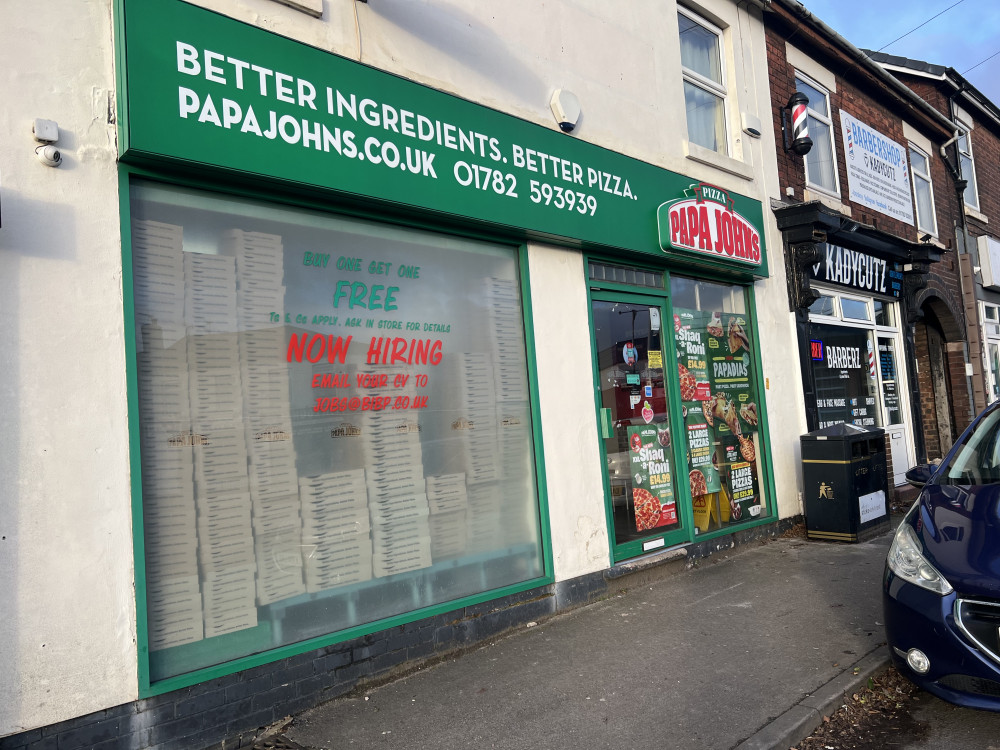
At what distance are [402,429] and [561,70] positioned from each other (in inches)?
136

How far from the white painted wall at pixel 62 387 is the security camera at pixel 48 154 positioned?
36mm

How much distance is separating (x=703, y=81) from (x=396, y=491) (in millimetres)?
6132

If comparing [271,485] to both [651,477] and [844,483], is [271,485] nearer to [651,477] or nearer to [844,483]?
[651,477]

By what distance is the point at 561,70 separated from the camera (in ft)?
20.1

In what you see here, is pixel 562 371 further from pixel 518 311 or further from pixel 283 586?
pixel 283 586

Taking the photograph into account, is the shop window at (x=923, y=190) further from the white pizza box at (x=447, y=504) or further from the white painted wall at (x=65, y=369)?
the white painted wall at (x=65, y=369)

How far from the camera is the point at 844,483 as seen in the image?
25.1 feet

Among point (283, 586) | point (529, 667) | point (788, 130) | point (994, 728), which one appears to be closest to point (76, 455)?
point (283, 586)

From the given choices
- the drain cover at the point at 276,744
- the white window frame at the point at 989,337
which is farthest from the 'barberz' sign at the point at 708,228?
the white window frame at the point at 989,337

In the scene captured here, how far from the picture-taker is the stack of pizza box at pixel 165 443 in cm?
366

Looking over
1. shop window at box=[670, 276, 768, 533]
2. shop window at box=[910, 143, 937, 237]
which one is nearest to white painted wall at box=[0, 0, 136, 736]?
shop window at box=[670, 276, 768, 533]

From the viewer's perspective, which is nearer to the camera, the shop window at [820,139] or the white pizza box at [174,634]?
the white pizza box at [174,634]

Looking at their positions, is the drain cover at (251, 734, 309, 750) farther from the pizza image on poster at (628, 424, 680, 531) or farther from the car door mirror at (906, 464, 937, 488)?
the car door mirror at (906, 464, 937, 488)

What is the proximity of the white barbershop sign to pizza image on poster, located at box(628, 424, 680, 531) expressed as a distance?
6065 millimetres
